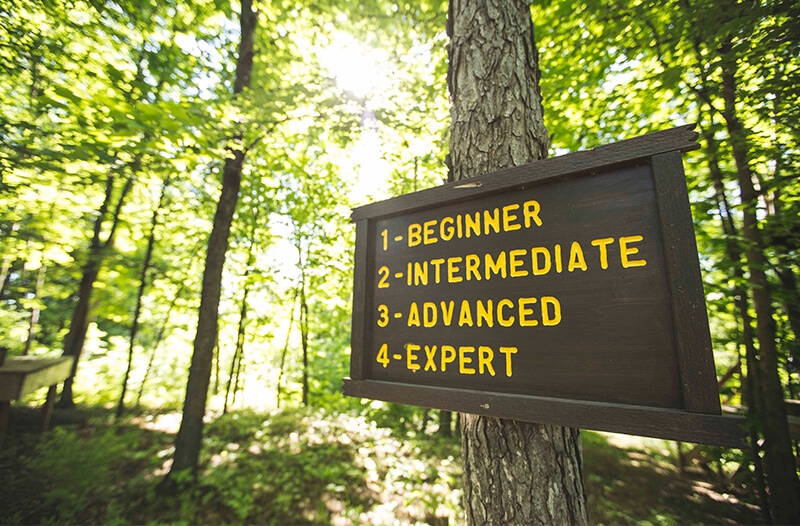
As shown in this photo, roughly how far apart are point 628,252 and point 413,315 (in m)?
0.85

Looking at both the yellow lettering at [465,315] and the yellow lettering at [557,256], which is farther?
the yellow lettering at [465,315]

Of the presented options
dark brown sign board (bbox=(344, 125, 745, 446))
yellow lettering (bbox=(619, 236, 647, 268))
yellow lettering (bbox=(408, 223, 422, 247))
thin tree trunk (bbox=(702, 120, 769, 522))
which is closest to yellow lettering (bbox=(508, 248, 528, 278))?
dark brown sign board (bbox=(344, 125, 745, 446))

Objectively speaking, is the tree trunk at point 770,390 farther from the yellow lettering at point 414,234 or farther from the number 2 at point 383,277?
the number 2 at point 383,277

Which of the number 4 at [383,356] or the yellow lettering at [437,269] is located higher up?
the yellow lettering at [437,269]

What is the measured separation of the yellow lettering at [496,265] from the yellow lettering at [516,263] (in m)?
0.02

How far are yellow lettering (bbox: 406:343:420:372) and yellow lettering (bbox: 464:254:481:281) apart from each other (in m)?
0.39

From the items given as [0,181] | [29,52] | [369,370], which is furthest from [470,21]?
[0,181]

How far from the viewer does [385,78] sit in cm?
527

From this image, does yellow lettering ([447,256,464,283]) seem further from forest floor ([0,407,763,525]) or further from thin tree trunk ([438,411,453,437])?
thin tree trunk ([438,411,453,437])

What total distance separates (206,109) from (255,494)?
5.32 metres

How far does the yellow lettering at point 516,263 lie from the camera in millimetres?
1236

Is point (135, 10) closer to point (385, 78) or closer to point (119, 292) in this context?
point (385, 78)

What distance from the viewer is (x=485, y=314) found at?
127 cm

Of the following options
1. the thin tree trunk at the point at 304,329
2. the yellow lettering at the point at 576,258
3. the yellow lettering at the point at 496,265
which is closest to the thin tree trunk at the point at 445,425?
the thin tree trunk at the point at 304,329
